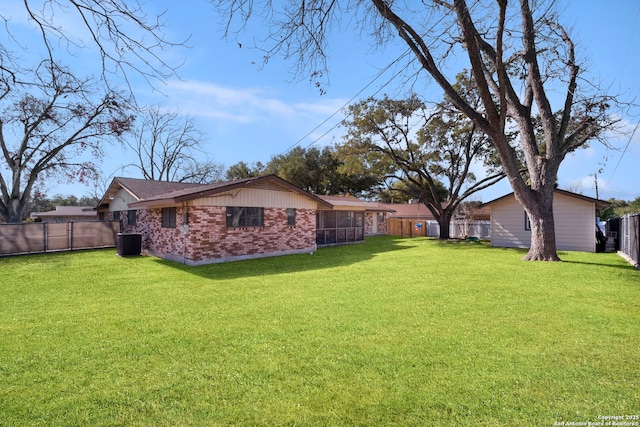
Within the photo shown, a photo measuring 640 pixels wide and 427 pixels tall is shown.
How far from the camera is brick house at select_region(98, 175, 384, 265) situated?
36.4 ft

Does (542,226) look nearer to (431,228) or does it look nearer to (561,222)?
(561,222)

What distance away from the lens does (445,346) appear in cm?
380

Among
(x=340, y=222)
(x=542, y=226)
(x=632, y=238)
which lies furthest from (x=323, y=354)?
(x=340, y=222)

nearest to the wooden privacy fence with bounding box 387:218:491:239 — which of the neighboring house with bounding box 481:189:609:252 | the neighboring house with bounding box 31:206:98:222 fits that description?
the neighboring house with bounding box 481:189:609:252

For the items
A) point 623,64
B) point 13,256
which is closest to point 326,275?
point 623,64

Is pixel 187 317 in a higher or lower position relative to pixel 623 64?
lower

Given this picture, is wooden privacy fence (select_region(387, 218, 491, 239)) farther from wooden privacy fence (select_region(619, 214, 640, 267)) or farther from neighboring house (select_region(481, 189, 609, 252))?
wooden privacy fence (select_region(619, 214, 640, 267))

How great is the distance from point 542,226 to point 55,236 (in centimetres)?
2009

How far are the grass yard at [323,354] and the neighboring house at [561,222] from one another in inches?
359

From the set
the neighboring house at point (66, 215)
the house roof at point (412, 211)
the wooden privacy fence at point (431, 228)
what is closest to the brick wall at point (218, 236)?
the wooden privacy fence at point (431, 228)

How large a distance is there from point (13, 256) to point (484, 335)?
17.3 metres

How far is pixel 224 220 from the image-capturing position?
11.8 m

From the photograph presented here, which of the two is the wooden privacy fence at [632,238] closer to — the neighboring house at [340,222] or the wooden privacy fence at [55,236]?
the neighboring house at [340,222]

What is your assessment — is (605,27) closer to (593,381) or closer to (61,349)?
(593,381)
